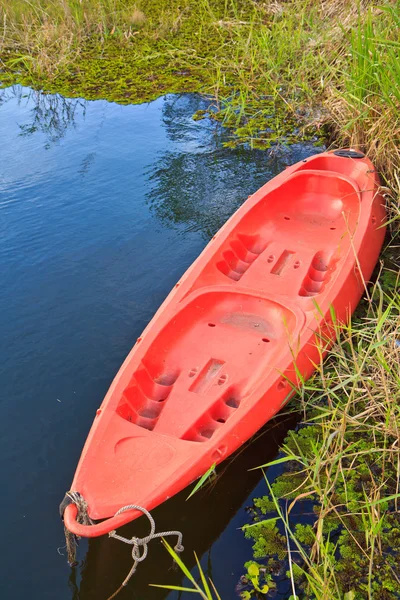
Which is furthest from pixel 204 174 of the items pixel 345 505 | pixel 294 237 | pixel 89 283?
pixel 345 505

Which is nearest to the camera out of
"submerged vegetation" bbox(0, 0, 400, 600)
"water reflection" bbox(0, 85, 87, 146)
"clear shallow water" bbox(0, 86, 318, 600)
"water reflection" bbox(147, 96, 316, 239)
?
"submerged vegetation" bbox(0, 0, 400, 600)

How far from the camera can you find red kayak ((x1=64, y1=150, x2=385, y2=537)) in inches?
94.6

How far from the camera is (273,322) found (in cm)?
321

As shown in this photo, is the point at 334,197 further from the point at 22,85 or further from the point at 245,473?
the point at 22,85

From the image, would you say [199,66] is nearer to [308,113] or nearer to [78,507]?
[308,113]

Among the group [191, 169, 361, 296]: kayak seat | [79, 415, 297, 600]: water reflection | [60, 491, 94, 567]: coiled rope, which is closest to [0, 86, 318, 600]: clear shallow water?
[79, 415, 297, 600]: water reflection

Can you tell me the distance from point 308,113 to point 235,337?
3339mm

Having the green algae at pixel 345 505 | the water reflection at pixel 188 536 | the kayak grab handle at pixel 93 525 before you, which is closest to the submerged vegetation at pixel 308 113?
the green algae at pixel 345 505

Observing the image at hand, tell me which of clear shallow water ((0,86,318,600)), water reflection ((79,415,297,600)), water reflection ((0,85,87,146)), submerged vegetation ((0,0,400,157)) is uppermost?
submerged vegetation ((0,0,400,157))

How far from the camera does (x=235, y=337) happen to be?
318cm

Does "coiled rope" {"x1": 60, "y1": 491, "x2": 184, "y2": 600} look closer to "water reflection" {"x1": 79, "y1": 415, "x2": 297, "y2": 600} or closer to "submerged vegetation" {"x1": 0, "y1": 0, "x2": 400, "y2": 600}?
"water reflection" {"x1": 79, "y1": 415, "x2": 297, "y2": 600}

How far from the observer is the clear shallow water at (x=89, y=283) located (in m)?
2.46

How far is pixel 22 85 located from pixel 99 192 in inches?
104

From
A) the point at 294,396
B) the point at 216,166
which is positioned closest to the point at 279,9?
the point at 216,166
